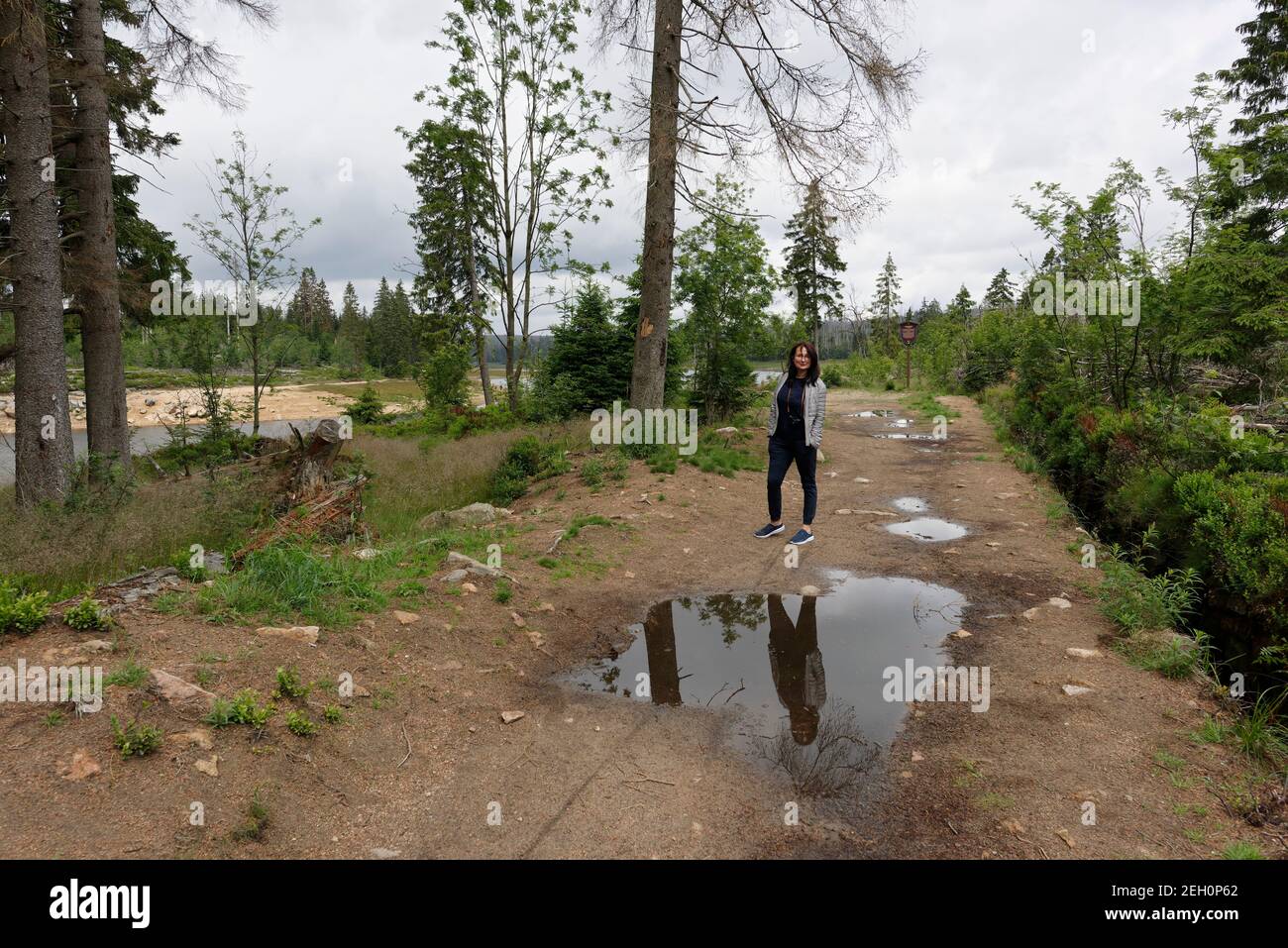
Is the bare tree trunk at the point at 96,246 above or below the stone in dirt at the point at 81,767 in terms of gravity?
above

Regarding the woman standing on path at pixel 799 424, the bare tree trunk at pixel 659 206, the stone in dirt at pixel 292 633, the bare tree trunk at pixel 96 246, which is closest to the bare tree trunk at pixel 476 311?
the bare tree trunk at pixel 96 246

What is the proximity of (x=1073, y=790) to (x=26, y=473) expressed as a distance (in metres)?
10.5

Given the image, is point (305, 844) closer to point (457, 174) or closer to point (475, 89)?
point (475, 89)

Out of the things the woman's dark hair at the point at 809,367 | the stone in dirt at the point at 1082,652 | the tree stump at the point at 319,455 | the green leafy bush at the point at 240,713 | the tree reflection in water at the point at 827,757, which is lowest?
the tree reflection in water at the point at 827,757

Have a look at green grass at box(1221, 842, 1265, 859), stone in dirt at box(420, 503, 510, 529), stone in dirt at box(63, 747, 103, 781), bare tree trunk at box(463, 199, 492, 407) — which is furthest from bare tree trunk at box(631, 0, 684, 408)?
bare tree trunk at box(463, 199, 492, 407)

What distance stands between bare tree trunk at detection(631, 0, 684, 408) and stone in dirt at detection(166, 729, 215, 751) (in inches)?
320

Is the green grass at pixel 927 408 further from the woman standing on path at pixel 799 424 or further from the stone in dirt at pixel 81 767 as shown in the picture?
the stone in dirt at pixel 81 767

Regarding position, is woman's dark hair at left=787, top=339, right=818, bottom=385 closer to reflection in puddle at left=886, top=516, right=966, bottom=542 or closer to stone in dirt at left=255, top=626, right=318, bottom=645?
reflection in puddle at left=886, top=516, right=966, bottom=542

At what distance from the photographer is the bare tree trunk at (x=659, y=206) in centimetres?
982

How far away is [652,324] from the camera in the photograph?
34.4 ft

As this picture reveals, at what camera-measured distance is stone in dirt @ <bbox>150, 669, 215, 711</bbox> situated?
335 centimetres

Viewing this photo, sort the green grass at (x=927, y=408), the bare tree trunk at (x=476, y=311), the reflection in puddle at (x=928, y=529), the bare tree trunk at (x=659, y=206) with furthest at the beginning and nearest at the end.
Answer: the bare tree trunk at (x=476, y=311) → the green grass at (x=927, y=408) → the bare tree trunk at (x=659, y=206) → the reflection in puddle at (x=928, y=529)

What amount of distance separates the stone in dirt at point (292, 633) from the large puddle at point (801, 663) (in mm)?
1730
